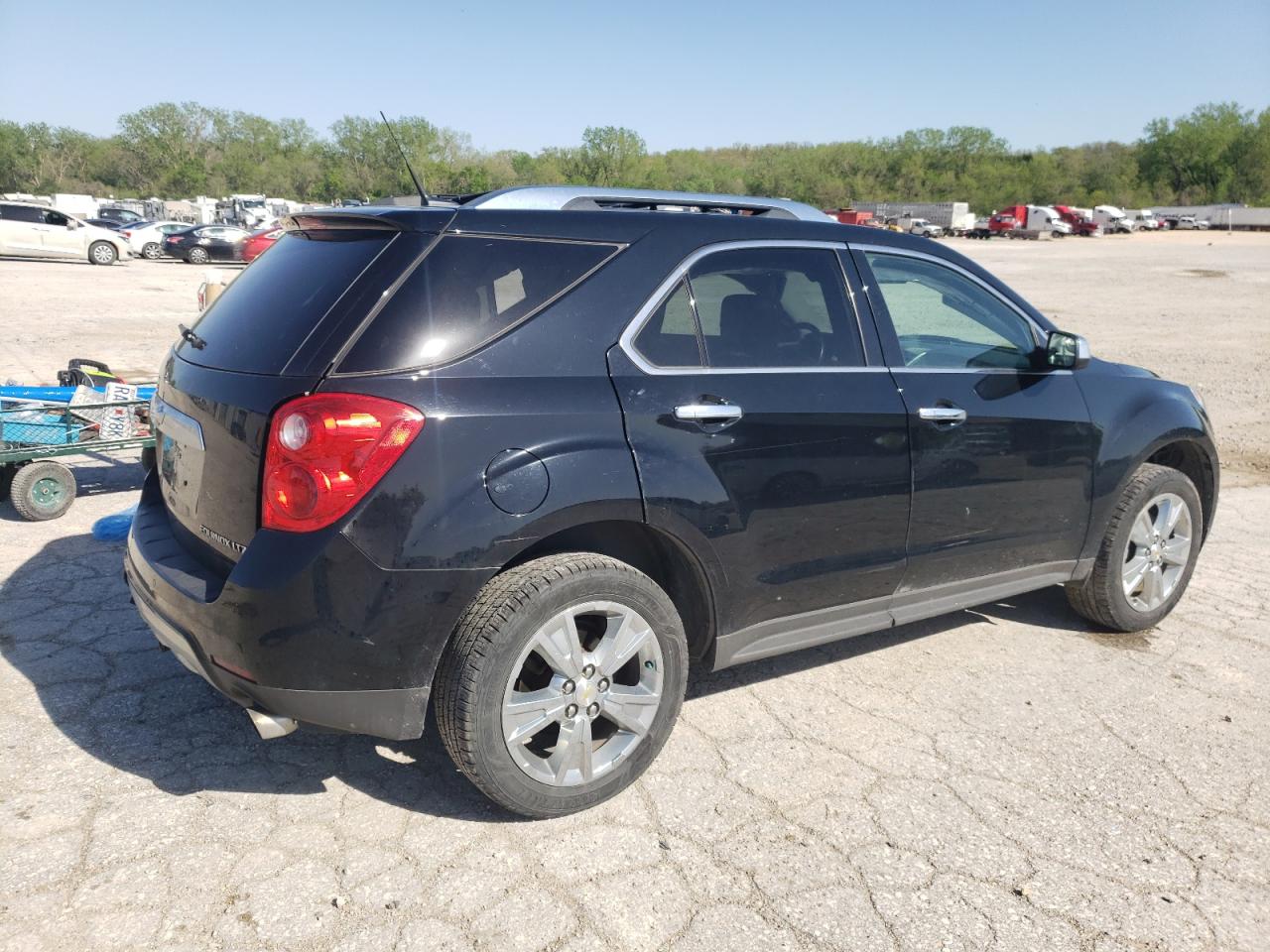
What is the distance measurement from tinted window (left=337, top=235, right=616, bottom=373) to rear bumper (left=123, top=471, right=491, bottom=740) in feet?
1.79

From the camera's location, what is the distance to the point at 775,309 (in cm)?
350

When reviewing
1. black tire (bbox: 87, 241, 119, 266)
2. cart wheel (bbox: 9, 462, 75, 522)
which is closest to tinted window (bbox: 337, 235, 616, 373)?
cart wheel (bbox: 9, 462, 75, 522)

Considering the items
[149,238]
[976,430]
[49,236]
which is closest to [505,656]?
[976,430]

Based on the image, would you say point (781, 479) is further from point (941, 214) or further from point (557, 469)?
point (941, 214)

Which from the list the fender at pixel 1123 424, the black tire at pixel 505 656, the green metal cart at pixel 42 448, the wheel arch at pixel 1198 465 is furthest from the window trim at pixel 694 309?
the green metal cart at pixel 42 448

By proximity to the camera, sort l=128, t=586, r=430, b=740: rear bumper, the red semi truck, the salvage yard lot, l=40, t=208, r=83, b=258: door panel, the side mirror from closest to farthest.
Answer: the salvage yard lot, l=128, t=586, r=430, b=740: rear bumper, the side mirror, l=40, t=208, r=83, b=258: door panel, the red semi truck

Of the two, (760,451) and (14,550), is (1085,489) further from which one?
(14,550)

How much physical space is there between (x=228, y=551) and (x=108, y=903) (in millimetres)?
949

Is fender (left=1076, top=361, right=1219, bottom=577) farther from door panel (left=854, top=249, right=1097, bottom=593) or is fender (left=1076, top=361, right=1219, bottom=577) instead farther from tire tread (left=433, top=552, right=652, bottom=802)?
tire tread (left=433, top=552, right=652, bottom=802)

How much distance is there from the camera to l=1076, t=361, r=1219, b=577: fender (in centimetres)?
430

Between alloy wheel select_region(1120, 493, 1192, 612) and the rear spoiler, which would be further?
alloy wheel select_region(1120, 493, 1192, 612)

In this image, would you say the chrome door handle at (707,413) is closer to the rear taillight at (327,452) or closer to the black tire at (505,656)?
the black tire at (505,656)

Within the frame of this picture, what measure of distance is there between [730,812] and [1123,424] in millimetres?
2616

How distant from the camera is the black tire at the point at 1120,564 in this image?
4480 mm
